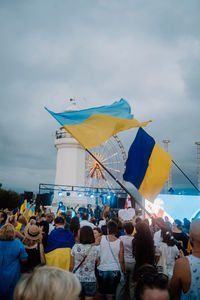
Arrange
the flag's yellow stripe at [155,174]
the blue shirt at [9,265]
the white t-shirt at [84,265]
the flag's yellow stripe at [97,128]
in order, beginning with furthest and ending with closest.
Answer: the flag's yellow stripe at [155,174], the flag's yellow stripe at [97,128], the white t-shirt at [84,265], the blue shirt at [9,265]

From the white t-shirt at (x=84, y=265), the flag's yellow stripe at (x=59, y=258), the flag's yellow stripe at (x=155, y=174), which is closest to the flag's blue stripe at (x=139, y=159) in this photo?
the flag's yellow stripe at (x=155, y=174)

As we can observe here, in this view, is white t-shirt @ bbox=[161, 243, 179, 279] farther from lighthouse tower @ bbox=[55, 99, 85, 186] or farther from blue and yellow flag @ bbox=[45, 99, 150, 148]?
lighthouse tower @ bbox=[55, 99, 85, 186]

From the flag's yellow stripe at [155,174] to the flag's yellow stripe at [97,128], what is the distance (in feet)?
3.21

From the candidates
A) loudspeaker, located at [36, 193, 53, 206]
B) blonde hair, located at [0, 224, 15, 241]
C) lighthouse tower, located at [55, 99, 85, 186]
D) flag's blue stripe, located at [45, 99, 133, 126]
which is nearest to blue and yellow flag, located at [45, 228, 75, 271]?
blonde hair, located at [0, 224, 15, 241]

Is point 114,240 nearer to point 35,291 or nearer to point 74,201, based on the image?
point 35,291

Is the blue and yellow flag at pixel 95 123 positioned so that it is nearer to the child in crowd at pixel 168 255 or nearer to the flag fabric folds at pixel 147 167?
the flag fabric folds at pixel 147 167

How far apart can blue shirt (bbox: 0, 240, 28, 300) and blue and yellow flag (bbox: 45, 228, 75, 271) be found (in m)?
0.69

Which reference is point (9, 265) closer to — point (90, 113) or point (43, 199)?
point (90, 113)

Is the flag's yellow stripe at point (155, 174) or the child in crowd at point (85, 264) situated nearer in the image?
the child in crowd at point (85, 264)

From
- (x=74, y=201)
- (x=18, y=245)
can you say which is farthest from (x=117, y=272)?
(x=74, y=201)

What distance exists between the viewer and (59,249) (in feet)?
14.5

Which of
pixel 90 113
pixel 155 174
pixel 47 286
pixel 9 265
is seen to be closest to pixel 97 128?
pixel 90 113

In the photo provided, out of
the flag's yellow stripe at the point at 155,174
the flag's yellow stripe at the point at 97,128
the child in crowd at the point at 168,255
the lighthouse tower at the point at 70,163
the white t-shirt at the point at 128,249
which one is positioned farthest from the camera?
the lighthouse tower at the point at 70,163

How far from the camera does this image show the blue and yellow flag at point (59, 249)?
14.1 ft
